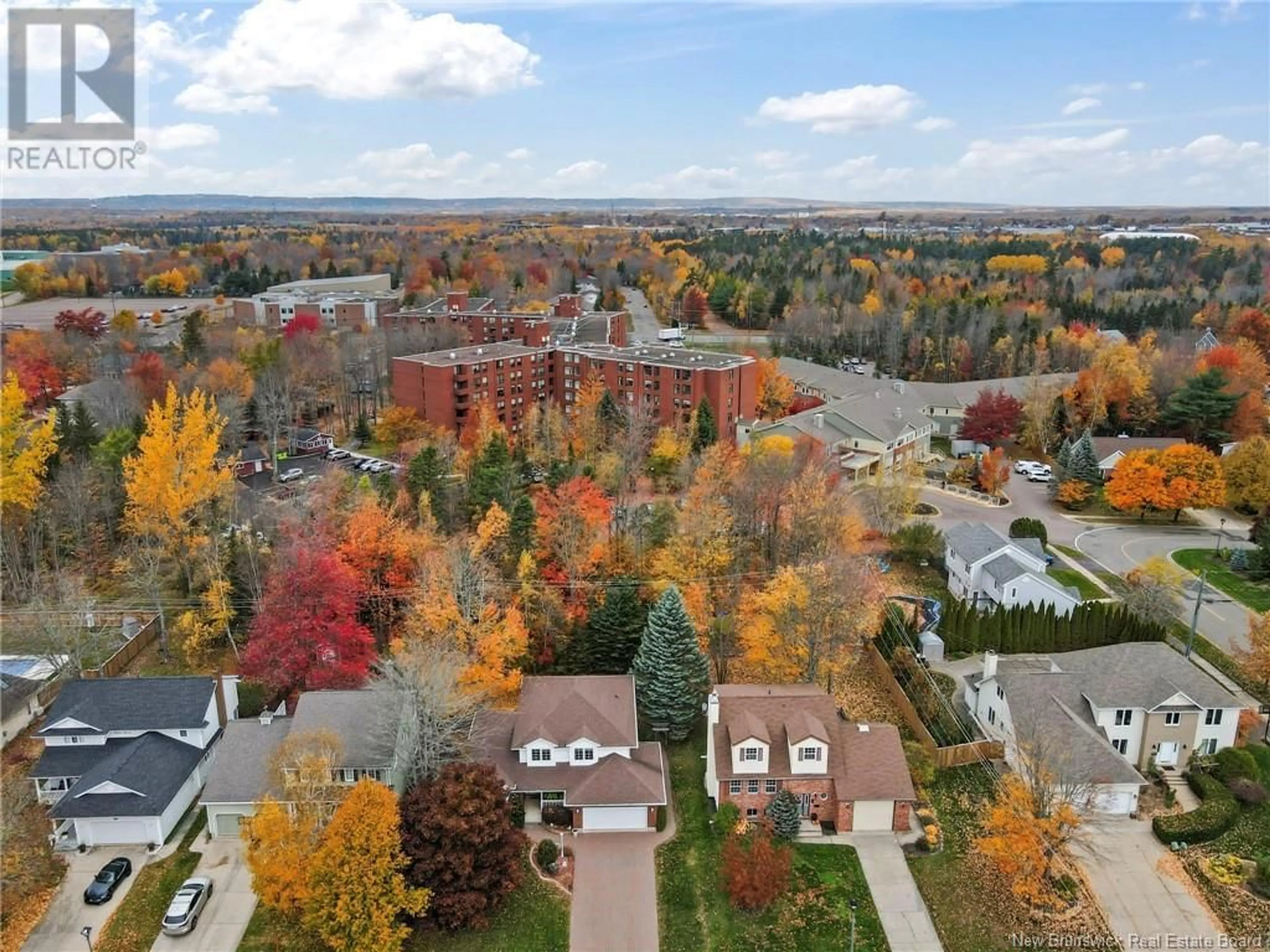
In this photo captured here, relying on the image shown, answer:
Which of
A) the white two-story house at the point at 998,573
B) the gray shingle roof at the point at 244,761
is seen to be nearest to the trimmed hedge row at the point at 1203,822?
the white two-story house at the point at 998,573

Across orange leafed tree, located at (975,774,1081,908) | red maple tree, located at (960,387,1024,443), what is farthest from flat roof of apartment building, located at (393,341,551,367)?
orange leafed tree, located at (975,774,1081,908)

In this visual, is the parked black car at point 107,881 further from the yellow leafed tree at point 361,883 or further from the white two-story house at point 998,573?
the white two-story house at point 998,573

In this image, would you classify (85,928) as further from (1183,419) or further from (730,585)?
(1183,419)

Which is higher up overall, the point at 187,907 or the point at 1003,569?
A: the point at 1003,569

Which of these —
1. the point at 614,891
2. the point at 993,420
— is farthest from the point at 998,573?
the point at 993,420

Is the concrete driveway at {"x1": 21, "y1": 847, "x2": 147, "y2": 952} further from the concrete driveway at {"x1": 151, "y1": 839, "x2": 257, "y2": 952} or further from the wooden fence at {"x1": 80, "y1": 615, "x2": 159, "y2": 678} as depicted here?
the wooden fence at {"x1": 80, "y1": 615, "x2": 159, "y2": 678}

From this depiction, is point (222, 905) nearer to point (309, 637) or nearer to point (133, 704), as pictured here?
point (133, 704)
